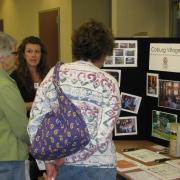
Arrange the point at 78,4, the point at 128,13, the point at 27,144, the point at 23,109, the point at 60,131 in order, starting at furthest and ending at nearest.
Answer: the point at 78,4
the point at 128,13
the point at 27,144
the point at 23,109
the point at 60,131

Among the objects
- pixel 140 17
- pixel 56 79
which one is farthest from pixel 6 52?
pixel 140 17

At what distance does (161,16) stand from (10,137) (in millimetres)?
3452

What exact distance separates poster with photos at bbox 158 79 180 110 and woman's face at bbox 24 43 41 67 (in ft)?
3.51

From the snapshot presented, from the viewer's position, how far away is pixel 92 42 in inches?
63.3

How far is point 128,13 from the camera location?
14.9ft

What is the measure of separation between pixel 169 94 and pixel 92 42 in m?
0.88

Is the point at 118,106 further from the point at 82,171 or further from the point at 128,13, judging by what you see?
the point at 128,13

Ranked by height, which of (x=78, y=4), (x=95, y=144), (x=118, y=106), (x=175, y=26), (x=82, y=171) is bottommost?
(x=82, y=171)

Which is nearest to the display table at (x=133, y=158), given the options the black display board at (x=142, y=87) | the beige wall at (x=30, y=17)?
the black display board at (x=142, y=87)

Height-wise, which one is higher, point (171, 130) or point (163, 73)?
point (163, 73)

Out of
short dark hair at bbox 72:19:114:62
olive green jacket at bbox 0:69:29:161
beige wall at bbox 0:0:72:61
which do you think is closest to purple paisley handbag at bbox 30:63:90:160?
short dark hair at bbox 72:19:114:62

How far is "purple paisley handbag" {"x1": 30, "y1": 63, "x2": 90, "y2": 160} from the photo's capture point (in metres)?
1.46

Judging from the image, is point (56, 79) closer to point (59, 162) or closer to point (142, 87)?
point (59, 162)

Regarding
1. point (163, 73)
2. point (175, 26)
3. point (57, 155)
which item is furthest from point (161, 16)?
point (57, 155)
